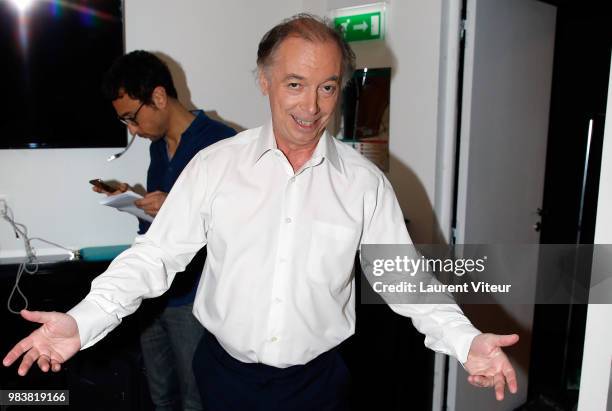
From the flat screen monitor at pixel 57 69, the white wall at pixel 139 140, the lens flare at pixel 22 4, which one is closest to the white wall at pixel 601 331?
the white wall at pixel 139 140

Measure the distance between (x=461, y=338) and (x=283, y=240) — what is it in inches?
19.2

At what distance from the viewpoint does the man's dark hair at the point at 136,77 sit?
6.14ft

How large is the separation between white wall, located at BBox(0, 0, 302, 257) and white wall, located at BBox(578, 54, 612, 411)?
2.00 m

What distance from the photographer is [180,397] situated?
219cm

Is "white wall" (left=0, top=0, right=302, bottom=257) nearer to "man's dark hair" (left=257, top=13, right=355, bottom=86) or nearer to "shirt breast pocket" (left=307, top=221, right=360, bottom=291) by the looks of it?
"man's dark hair" (left=257, top=13, right=355, bottom=86)

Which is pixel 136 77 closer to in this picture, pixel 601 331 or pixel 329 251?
pixel 329 251

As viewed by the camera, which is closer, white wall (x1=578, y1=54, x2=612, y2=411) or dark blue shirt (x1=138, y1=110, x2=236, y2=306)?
white wall (x1=578, y1=54, x2=612, y2=411)

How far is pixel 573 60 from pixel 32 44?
317 centimetres

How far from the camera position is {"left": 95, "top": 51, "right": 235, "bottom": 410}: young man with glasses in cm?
184

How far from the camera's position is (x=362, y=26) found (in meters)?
2.49

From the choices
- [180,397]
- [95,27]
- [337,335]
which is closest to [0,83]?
[95,27]

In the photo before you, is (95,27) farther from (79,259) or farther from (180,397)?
(180,397)

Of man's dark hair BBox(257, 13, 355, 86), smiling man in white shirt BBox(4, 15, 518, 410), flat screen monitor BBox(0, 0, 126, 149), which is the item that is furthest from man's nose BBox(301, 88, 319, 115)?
flat screen monitor BBox(0, 0, 126, 149)

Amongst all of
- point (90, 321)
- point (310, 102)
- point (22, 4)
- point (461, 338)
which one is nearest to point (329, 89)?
point (310, 102)
